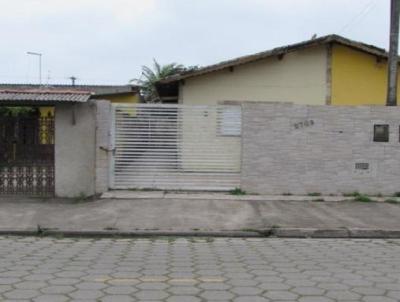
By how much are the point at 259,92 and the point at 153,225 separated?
9.47 meters

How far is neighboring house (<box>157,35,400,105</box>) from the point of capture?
19.3 meters

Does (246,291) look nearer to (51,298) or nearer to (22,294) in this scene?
(51,298)

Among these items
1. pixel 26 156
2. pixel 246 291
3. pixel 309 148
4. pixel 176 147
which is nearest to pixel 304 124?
pixel 309 148

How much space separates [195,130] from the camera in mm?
14609

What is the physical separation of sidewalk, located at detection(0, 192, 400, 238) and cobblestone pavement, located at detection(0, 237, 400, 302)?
0.49 meters

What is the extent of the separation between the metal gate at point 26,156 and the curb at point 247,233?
10.9 feet

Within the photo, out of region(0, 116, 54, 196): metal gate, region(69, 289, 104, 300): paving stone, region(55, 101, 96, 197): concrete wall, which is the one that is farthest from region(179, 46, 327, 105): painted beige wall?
region(69, 289, 104, 300): paving stone

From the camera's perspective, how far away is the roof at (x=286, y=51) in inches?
732

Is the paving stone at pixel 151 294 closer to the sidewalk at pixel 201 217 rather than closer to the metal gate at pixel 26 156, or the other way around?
the sidewalk at pixel 201 217

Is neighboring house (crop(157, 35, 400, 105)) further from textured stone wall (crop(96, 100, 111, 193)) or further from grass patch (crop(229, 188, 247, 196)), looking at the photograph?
textured stone wall (crop(96, 100, 111, 193))

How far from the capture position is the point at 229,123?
1452cm

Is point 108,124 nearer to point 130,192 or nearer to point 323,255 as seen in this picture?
point 130,192

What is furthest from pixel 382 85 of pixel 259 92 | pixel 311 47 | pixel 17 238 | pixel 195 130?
pixel 17 238

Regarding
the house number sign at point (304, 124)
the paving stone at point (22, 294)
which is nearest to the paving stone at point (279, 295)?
the paving stone at point (22, 294)
